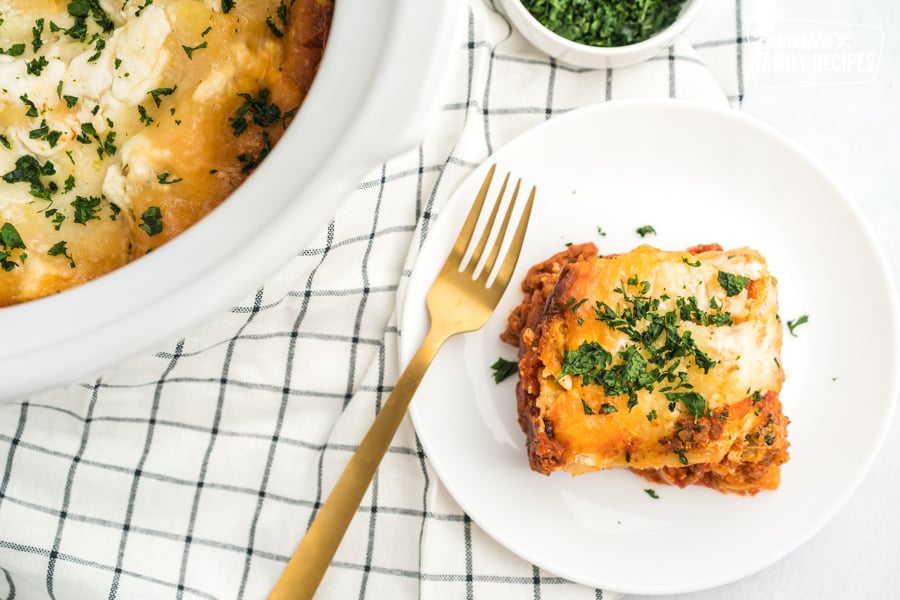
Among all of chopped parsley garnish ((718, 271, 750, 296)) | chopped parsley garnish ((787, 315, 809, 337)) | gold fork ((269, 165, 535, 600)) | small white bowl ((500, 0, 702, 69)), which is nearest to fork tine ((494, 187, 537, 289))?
gold fork ((269, 165, 535, 600))

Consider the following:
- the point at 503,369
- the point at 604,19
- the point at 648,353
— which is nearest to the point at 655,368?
the point at 648,353

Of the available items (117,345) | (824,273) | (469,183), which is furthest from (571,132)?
(117,345)

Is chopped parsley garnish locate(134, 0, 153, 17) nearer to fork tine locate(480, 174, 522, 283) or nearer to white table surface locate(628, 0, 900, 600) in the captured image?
fork tine locate(480, 174, 522, 283)

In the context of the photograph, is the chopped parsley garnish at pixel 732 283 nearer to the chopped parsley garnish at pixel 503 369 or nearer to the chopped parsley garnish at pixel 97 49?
the chopped parsley garnish at pixel 503 369

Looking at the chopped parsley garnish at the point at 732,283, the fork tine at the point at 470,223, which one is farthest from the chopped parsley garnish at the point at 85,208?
the chopped parsley garnish at the point at 732,283

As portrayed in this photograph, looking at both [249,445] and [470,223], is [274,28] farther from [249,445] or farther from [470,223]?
[249,445]

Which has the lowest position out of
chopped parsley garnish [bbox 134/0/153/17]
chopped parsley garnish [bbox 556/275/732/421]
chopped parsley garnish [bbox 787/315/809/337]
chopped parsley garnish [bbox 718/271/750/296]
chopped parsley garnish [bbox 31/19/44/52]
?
chopped parsley garnish [bbox 787/315/809/337]
